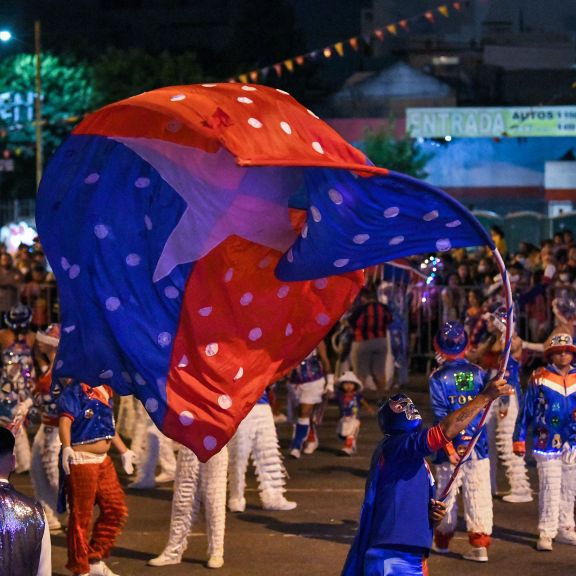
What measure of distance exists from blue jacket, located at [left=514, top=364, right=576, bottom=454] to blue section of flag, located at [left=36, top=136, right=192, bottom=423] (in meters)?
4.64

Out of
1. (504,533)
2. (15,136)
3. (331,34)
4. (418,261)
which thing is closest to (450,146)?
(15,136)

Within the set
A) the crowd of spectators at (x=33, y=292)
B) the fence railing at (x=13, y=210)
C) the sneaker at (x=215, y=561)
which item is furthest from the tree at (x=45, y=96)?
the sneaker at (x=215, y=561)

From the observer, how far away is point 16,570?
5.68m

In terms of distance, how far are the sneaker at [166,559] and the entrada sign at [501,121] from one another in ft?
148

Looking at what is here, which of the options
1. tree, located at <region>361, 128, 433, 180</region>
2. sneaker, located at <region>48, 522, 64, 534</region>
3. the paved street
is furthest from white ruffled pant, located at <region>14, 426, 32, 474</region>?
tree, located at <region>361, 128, 433, 180</region>

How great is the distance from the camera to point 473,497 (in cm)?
1052

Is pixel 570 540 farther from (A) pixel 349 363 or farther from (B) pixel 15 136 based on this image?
(B) pixel 15 136

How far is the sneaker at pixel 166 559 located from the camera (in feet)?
34.2

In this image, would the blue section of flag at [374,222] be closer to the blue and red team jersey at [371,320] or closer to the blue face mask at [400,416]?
the blue face mask at [400,416]

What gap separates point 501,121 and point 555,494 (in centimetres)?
4514

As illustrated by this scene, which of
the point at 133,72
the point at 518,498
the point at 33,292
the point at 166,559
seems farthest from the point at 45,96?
the point at 166,559

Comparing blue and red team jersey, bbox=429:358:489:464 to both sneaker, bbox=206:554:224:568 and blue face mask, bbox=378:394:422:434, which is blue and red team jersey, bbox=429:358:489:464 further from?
blue face mask, bbox=378:394:422:434

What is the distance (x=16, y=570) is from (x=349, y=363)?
14.3 meters

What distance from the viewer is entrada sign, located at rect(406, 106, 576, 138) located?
177 feet
